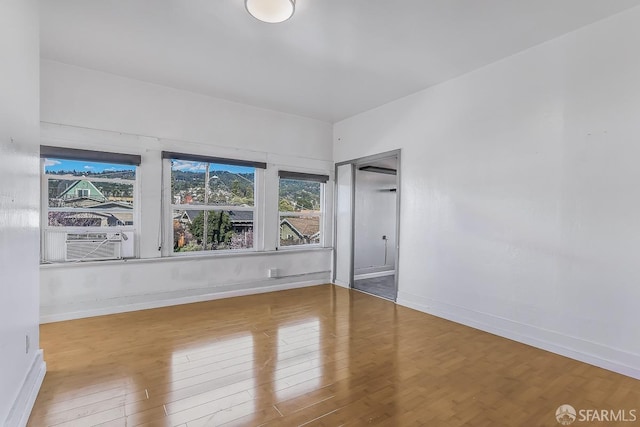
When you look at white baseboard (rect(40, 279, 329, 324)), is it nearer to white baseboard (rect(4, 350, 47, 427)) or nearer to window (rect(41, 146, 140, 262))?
window (rect(41, 146, 140, 262))

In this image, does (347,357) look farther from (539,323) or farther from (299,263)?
(299,263)

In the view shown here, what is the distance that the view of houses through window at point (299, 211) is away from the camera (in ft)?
17.9

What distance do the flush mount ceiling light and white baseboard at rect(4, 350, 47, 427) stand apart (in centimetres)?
309

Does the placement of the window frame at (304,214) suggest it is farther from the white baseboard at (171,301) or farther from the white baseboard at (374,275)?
the white baseboard at (374,275)

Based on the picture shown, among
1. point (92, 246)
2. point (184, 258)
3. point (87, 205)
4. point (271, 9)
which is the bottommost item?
point (184, 258)

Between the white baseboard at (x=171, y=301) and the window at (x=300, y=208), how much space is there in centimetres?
74

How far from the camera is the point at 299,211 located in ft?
18.5

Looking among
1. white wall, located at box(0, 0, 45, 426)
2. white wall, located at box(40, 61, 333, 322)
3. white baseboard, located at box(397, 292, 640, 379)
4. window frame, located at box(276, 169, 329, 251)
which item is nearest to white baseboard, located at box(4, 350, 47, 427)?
white wall, located at box(0, 0, 45, 426)

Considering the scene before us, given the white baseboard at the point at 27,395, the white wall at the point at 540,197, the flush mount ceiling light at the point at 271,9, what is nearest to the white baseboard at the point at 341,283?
the white wall at the point at 540,197

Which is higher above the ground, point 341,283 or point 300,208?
point 300,208

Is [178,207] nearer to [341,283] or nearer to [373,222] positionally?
[341,283]

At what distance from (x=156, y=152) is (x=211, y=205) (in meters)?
1.05

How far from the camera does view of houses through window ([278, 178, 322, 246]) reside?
546 centimetres

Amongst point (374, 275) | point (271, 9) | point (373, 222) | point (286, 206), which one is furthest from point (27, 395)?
point (373, 222)
